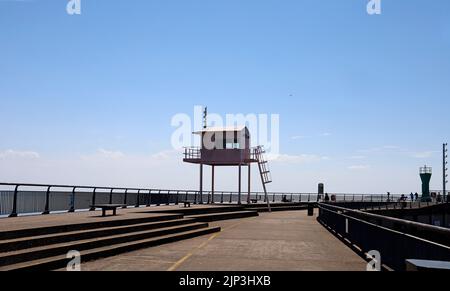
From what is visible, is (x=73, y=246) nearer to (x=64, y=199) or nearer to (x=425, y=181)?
(x=64, y=199)

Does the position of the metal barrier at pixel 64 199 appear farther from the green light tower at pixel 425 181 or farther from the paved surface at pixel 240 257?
the green light tower at pixel 425 181

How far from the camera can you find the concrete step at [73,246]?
9052 millimetres

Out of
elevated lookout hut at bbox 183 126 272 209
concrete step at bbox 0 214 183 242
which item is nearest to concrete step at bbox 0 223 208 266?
concrete step at bbox 0 214 183 242

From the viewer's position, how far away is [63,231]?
1205cm

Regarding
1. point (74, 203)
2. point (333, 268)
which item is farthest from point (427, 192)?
point (333, 268)

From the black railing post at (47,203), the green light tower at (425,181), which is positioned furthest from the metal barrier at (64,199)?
the green light tower at (425,181)

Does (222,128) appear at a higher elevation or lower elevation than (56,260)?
higher

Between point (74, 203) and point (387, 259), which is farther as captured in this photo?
point (74, 203)

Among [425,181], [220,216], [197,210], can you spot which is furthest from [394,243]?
[425,181]

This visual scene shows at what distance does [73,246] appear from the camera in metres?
10.9

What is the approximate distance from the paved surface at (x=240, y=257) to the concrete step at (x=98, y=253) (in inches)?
11.7
